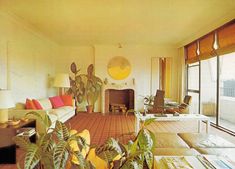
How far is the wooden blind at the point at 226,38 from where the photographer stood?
465 cm

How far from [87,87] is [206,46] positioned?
4297mm

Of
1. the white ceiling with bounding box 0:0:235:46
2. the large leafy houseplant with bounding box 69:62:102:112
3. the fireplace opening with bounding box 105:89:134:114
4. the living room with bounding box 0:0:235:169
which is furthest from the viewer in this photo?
the fireplace opening with bounding box 105:89:134:114

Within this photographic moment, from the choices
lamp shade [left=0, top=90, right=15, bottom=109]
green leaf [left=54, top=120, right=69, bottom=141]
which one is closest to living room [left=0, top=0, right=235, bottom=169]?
lamp shade [left=0, top=90, right=15, bottom=109]

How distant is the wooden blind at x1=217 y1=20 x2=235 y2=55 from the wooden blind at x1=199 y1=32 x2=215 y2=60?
408mm

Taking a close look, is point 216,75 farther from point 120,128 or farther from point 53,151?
point 53,151

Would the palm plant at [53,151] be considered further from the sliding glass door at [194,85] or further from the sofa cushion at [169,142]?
the sliding glass door at [194,85]

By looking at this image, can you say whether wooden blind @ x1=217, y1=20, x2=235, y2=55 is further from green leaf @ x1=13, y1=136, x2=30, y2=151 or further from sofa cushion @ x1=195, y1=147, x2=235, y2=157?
green leaf @ x1=13, y1=136, x2=30, y2=151

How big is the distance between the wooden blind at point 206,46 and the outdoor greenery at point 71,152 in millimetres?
5398

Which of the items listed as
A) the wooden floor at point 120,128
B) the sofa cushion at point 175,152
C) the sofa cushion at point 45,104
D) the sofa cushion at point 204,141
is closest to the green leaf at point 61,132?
the sofa cushion at point 175,152

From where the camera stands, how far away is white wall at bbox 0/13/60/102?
14.6 feet

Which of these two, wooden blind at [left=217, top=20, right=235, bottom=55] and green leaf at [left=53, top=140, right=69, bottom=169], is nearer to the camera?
green leaf at [left=53, top=140, right=69, bottom=169]

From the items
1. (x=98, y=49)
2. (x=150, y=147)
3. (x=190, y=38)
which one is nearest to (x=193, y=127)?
(x=190, y=38)

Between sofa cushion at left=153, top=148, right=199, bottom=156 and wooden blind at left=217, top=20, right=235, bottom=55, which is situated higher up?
wooden blind at left=217, top=20, right=235, bottom=55

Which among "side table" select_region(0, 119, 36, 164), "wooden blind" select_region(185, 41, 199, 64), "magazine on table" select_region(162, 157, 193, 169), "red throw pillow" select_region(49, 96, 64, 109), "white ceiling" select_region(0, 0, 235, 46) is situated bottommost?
"side table" select_region(0, 119, 36, 164)
